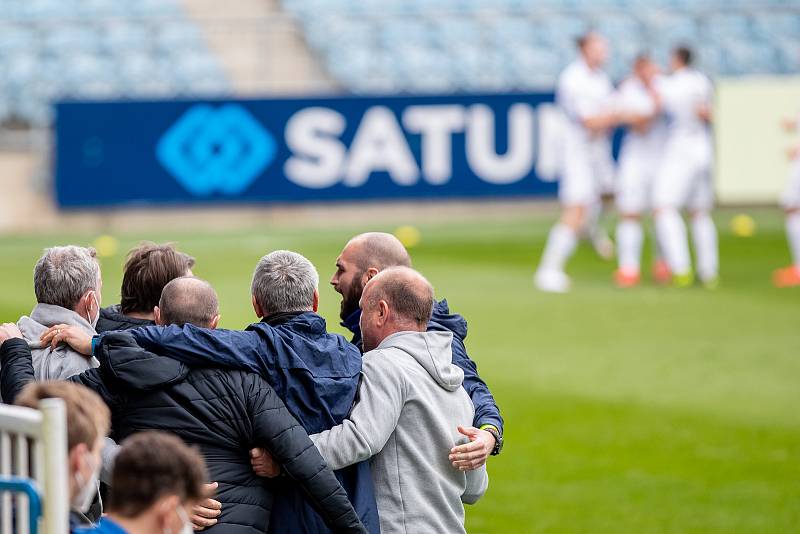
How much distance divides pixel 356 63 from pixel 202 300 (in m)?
16.9

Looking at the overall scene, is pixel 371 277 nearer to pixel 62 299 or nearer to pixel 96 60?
pixel 62 299

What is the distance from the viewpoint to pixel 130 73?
20047 millimetres

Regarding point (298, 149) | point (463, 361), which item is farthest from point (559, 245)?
point (463, 361)

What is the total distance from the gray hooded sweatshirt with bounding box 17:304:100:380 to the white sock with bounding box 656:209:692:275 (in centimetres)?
1024

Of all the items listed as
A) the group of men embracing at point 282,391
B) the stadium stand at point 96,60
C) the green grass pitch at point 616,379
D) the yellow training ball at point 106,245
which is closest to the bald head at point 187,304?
the group of men embracing at point 282,391

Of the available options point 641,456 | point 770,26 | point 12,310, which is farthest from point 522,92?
point 641,456

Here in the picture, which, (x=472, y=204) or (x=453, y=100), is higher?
(x=453, y=100)

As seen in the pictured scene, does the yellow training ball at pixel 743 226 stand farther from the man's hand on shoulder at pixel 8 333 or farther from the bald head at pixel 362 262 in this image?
the man's hand on shoulder at pixel 8 333

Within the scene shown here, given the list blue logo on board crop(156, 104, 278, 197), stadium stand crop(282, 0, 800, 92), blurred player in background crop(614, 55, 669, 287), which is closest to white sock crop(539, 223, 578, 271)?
blurred player in background crop(614, 55, 669, 287)

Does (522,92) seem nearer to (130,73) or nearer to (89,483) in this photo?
(130,73)

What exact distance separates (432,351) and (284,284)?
513 millimetres

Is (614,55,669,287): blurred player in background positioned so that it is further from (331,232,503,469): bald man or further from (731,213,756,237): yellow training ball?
(331,232,503,469): bald man

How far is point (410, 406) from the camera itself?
4.27 meters

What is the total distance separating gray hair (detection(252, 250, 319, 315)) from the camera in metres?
4.23
